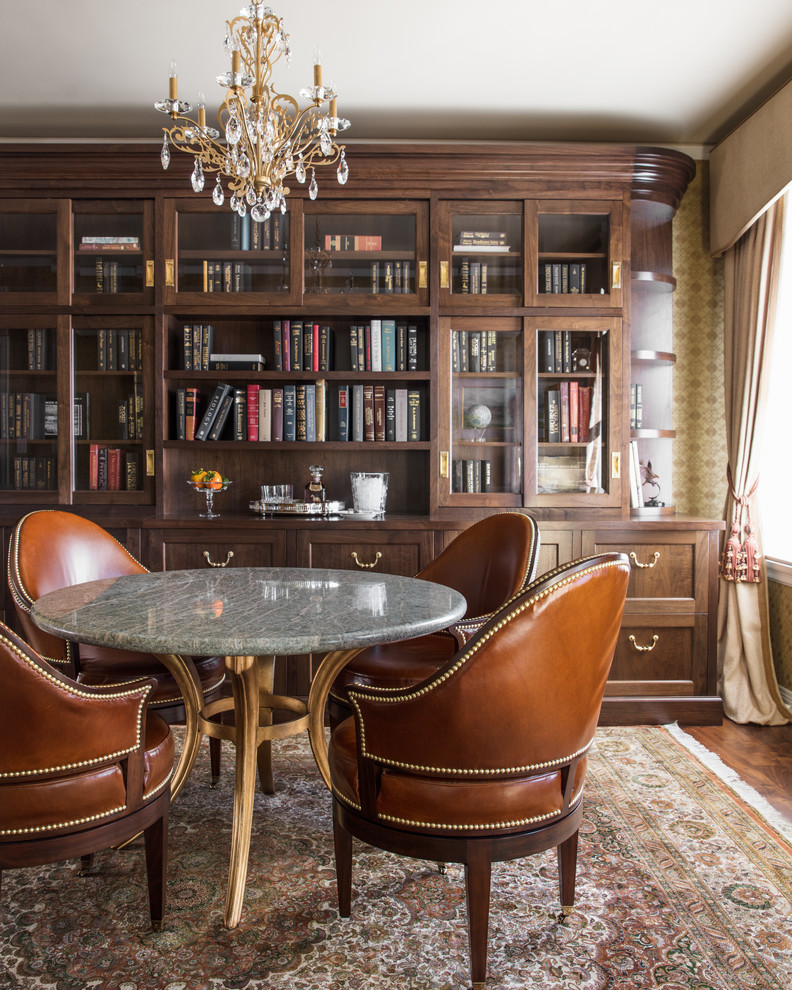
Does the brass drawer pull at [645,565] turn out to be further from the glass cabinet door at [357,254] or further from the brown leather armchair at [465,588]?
the glass cabinet door at [357,254]

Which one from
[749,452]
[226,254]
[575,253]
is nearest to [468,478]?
[575,253]

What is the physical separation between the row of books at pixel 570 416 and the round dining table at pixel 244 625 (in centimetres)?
139

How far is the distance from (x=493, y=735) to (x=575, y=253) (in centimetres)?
255

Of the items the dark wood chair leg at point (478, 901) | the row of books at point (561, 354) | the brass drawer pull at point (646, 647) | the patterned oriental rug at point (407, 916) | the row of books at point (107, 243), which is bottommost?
the patterned oriental rug at point (407, 916)

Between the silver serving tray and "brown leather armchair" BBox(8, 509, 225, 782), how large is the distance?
903mm

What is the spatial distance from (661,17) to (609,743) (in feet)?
9.00

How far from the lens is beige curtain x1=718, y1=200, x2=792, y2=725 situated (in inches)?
128

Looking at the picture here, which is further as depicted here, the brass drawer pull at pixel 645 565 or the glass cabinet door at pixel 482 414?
the glass cabinet door at pixel 482 414

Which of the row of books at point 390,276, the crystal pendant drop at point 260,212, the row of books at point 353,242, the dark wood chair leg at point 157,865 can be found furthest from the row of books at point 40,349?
the dark wood chair leg at point 157,865

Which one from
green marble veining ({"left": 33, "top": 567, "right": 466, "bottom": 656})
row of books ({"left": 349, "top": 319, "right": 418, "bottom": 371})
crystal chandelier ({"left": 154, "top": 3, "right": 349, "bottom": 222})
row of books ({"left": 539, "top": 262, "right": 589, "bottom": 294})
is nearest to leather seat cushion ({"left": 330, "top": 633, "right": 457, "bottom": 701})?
green marble veining ({"left": 33, "top": 567, "right": 466, "bottom": 656})

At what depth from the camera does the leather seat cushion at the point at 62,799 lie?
4.70ft

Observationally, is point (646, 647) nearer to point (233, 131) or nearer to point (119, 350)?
point (233, 131)

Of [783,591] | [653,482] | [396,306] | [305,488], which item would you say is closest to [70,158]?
[396,306]

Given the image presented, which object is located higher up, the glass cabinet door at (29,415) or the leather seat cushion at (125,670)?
the glass cabinet door at (29,415)
